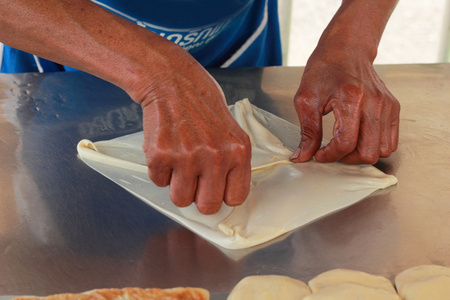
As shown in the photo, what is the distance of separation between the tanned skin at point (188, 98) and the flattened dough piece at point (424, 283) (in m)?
0.28

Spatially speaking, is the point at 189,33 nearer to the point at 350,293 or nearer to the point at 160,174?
the point at 160,174

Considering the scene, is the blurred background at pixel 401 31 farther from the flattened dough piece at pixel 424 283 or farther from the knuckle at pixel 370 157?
the flattened dough piece at pixel 424 283

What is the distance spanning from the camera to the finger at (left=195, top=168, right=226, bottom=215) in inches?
31.7

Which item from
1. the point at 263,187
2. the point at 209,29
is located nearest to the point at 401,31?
the point at 209,29

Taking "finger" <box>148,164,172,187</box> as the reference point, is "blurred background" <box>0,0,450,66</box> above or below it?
below

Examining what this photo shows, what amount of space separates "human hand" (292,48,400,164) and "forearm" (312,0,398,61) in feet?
0.13

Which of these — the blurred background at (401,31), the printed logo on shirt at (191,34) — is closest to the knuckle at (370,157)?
the printed logo on shirt at (191,34)

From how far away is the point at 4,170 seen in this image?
3.45ft

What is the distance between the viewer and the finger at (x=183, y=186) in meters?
0.80

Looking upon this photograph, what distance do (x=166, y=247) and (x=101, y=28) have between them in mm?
388

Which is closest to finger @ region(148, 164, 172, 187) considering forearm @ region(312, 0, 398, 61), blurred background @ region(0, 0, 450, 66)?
forearm @ region(312, 0, 398, 61)

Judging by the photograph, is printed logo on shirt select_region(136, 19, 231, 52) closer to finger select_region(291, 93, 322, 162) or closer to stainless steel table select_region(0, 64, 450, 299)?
stainless steel table select_region(0, 64, 450, 299)

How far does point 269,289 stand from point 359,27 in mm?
701

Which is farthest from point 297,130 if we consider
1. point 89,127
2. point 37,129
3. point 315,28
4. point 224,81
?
point 315,28
